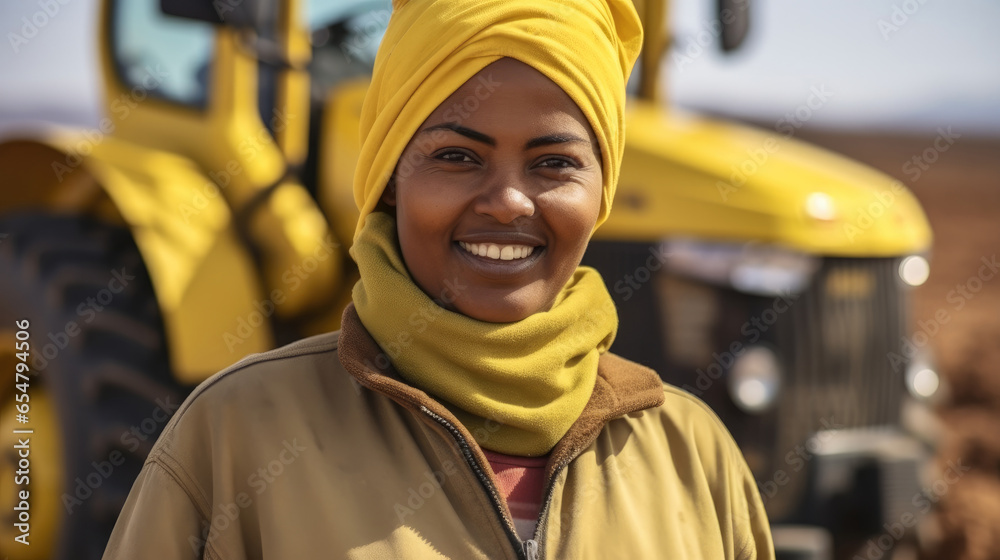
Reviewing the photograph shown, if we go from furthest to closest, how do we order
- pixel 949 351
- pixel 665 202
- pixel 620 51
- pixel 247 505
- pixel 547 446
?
pixel 949 351 < pixel 665 202 < pixel 620 51 < pixel 547 446 < pixel 247 505

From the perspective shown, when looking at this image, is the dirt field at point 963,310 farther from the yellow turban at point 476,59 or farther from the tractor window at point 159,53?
the yellow turban at point 476,59

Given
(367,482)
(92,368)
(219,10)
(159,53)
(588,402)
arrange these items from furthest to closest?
(159,53), (92,368), (219,10), (588,402), (367,482)

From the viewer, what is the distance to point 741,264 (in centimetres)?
361

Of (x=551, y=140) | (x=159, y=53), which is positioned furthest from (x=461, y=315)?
(x=159, y=53)

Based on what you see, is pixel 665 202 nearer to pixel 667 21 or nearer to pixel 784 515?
pixel 667 21

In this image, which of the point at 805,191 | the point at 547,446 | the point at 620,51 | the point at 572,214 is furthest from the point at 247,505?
the point at 805,191

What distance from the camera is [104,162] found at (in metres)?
3.59

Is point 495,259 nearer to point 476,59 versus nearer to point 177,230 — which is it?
point 476,59

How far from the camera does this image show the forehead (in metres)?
1.42

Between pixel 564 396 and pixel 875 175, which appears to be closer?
pixel 564 396

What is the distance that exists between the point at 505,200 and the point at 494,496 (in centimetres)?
42

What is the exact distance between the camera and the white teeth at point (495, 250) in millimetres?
1447

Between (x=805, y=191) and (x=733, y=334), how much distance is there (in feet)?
1.91

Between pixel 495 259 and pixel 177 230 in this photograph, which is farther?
pixel 177 230
